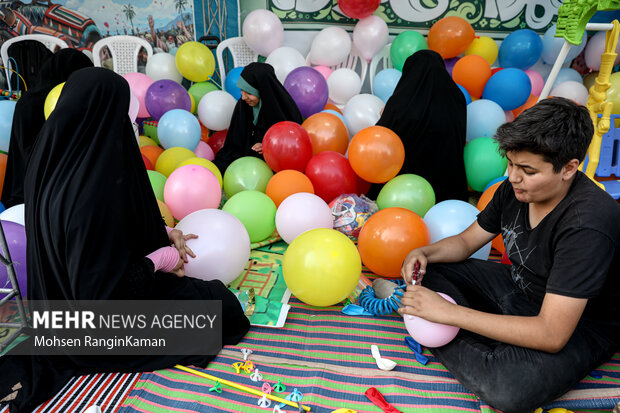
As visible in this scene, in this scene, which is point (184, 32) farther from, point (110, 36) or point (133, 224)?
point (133, 224)

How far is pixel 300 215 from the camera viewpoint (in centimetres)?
220

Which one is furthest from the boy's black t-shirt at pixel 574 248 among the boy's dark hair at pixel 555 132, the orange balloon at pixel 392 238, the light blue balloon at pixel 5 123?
the light blue balloon at pixel 5 123

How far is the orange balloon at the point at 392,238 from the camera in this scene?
190 cm

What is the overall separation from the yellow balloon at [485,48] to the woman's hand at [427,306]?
3.88 metres

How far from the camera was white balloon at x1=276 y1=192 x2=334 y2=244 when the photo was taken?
7.23 feet

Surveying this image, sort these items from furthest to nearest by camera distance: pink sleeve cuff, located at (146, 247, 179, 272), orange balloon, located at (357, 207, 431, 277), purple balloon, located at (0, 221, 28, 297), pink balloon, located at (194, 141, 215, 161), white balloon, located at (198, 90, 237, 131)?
white balloon, located at (198, 90, 237, 131) < pink balloon, located at (194, 141, 215, 161) < orange balloon, located at (357, 207, 431, 277) < purple balloon, located at (0, 221, 28, 297) < pink sleeve cuff, located at (146, 247, 179, 272)

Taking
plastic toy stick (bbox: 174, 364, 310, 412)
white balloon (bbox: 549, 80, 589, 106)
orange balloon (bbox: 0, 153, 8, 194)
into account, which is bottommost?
plastic toy stick (bbox: 174, 364, 310, 412)

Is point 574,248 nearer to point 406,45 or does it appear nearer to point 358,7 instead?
point 406,45

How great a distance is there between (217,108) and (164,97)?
0.49m

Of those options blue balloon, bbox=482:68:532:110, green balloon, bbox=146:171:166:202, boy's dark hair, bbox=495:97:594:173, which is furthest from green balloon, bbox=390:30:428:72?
boy's dark hair, bbox=495:97:594:173

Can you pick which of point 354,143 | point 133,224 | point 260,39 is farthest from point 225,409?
point 260,39

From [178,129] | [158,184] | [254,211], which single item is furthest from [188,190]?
[178,129]

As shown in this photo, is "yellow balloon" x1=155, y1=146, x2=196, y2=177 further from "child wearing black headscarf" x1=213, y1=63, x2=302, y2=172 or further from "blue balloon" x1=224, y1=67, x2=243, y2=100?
"blue balloon" x1=224, y1=67, x2=243, y2=100

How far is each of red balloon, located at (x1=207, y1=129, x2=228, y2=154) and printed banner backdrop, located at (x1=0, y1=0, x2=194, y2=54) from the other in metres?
1.49
